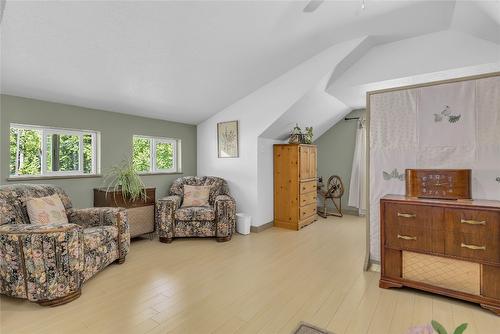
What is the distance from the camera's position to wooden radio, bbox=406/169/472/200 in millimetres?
2285

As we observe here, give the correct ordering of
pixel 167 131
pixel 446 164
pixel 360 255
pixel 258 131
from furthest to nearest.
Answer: pixel 167 131, pixel 258 131, pixel 360 255, pixel 446 164

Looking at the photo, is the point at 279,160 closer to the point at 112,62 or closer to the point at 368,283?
the point at 368,283

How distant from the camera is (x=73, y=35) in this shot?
7.39 ft

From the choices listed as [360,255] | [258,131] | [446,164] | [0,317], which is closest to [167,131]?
[258,131]

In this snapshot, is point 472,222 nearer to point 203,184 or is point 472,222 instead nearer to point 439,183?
point 439,183

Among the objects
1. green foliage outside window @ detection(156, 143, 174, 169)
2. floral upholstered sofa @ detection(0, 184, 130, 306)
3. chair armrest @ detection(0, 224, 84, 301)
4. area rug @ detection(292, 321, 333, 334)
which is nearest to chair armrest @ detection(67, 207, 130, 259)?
floral upholstered sofa @ detection(0, 184, 130, 306)

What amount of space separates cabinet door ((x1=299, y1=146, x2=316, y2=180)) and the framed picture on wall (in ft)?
3.85

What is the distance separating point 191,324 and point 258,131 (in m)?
2.99

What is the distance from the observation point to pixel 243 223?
4.15 metres

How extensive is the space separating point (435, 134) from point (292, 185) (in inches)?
94.5

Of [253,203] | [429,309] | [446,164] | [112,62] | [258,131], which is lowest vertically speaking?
[429,309]

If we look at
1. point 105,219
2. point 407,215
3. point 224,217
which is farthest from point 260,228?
point 407,215

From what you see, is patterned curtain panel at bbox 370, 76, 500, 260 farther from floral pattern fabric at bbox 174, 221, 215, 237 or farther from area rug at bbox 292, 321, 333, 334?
floral pattern fabric at bbox 174, 221, 215, 237

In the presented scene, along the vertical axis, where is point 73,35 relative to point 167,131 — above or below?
above
